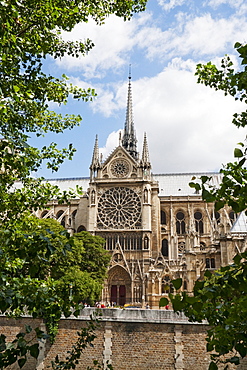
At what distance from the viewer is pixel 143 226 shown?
46.2 metres

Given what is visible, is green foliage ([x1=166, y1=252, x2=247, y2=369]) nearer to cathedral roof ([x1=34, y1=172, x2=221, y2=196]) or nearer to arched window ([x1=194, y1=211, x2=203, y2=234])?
arched window ([x1=194, y1=211, x2=203, y2=234])

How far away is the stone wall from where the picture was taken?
18.1m

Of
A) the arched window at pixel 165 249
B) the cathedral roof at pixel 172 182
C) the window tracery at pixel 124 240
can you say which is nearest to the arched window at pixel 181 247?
the arched window at pixel 165 249

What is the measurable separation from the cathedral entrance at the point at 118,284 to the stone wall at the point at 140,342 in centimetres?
2449

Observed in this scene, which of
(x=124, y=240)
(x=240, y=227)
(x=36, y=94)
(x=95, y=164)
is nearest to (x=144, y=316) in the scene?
(x=36, y=94)

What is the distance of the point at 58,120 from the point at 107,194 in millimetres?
38537

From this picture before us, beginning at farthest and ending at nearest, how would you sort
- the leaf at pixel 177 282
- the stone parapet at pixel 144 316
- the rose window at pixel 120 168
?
the rose window at pixel 120 168
the stone parapet at pixel 144 316
the leaf at pixel 177 282

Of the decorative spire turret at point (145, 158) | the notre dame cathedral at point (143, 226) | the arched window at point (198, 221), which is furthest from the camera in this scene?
the arched window at point (198, 221)

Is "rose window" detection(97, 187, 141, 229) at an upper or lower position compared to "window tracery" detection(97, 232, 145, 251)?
upper

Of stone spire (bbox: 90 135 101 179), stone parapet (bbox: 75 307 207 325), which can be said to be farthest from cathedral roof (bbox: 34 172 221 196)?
stone parapet (bbox: 75 307 207 325)

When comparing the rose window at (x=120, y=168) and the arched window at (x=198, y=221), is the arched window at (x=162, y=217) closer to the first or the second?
the arched window at (x=198, y=221)

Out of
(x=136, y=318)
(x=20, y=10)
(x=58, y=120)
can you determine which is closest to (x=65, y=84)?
(x=58, y=120)

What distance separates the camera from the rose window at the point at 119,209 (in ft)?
155

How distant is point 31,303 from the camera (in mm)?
5746
